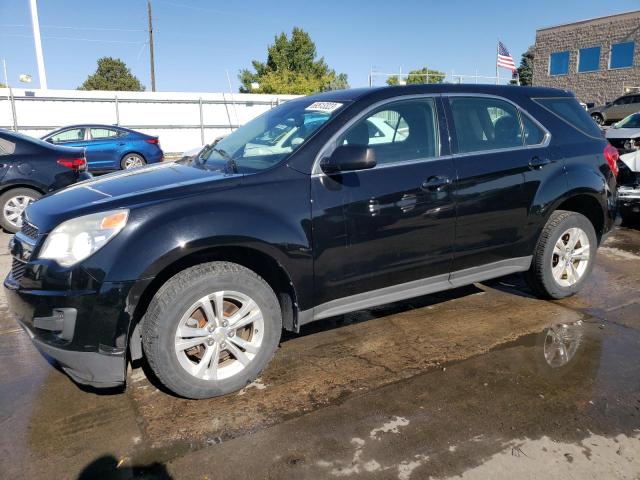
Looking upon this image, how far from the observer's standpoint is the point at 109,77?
6028cm

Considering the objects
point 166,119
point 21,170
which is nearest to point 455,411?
point 21,170

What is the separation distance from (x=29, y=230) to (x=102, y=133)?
40.4 ft

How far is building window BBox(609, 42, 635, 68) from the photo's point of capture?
108ft

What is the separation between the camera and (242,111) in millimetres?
22625

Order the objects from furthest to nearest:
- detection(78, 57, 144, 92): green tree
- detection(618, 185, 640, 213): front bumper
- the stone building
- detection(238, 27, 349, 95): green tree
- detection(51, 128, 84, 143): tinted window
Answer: detection(78, 57, 144, 92): green tree, detection(238, 27, 349, 95): green tree, the stone building, detection(51, 128, 84, 143): tinted window, detection(618, 185, 640, 213): front bumper

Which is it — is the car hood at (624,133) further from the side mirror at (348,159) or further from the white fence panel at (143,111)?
the white fence panel at (143,111)

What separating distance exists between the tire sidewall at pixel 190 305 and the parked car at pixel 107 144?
11.7m

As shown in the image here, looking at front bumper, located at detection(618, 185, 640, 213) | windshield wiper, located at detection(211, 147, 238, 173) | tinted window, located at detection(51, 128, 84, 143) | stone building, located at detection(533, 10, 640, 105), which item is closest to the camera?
windshield wiper, located at detection(211, 147, 238, 173)

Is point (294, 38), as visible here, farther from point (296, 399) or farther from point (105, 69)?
point (296, 399)

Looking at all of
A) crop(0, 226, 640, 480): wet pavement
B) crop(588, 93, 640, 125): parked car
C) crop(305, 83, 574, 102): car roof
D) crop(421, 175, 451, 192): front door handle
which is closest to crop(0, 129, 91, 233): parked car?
crop(0, 226, 640, 480): wet pavement

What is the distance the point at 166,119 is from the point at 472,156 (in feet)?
63.0

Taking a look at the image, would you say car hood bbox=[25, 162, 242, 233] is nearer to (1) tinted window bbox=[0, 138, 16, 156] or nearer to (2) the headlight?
(2) the headlight

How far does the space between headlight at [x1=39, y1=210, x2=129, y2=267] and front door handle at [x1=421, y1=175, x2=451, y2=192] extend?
1.93 metres

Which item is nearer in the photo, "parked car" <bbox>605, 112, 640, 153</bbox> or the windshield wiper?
the windshield wiper
